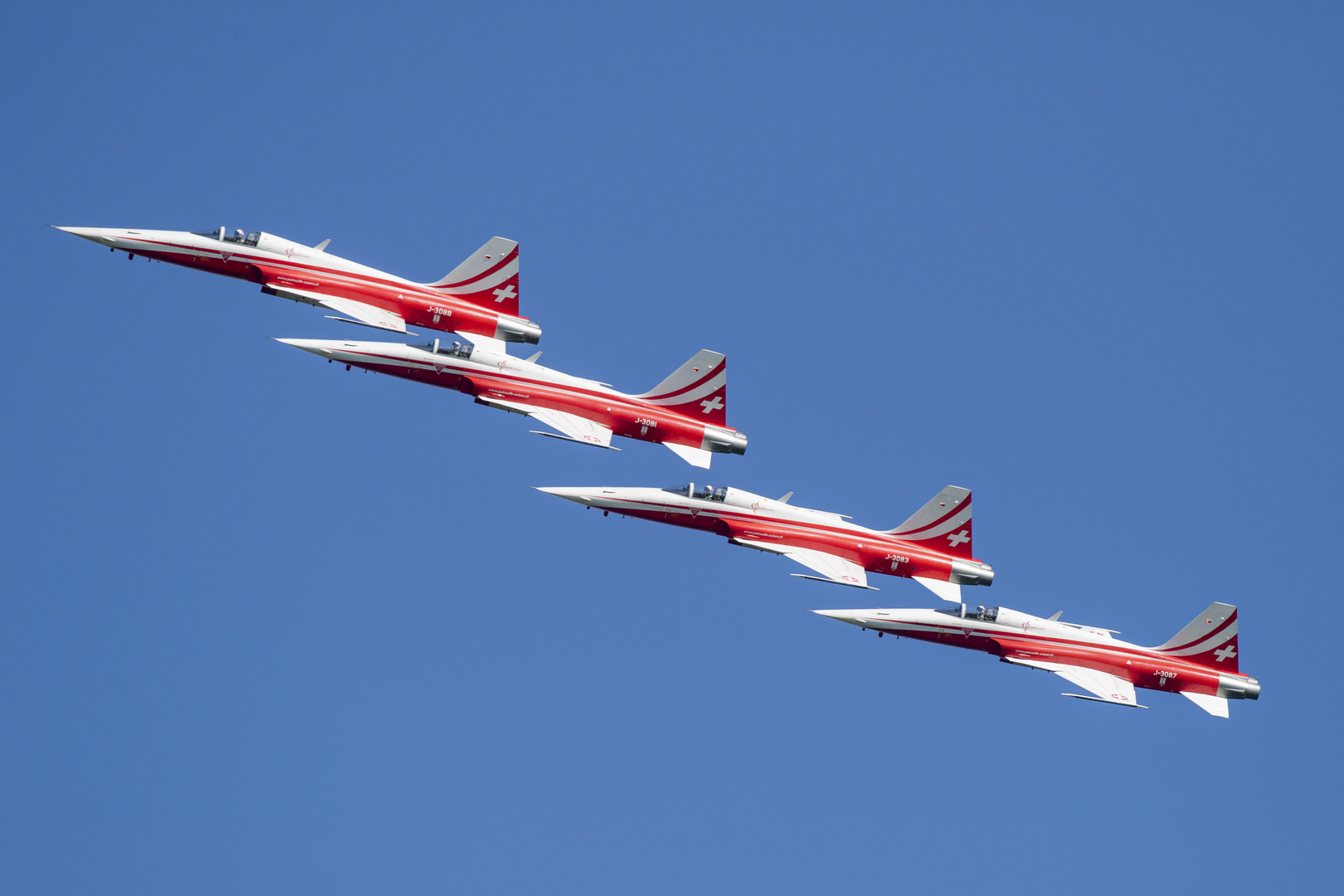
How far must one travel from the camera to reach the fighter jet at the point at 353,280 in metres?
84.7

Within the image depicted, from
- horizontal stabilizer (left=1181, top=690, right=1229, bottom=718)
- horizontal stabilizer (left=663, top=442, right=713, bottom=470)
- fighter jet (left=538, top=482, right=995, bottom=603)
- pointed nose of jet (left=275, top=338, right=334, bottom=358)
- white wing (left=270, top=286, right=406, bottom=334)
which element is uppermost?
white wing (left=270, top=286, right=406, bottom=334)

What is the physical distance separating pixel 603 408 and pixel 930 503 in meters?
15.3

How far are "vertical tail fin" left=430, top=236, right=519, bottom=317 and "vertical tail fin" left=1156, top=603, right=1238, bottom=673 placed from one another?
33.2 metres

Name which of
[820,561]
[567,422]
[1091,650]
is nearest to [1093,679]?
[1091,650]

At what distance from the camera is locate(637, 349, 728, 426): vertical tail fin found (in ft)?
283

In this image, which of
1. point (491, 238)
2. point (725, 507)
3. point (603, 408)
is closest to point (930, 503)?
point (725, 507)

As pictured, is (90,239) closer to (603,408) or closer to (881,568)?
(603,408)

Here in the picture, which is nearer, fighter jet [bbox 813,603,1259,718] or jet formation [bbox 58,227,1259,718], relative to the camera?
jet formation [bbox 58,227,1259,718]

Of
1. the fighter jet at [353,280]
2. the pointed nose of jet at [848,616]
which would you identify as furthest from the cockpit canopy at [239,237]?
the pointed nose of jet at [848,616]

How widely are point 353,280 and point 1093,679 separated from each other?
36.2 metres

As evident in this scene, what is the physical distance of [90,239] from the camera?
84938 millimetres

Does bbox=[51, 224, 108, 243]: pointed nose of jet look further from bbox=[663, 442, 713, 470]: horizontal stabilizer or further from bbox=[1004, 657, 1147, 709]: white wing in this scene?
bbox=[1004, 657, 1147, 709]: white wing

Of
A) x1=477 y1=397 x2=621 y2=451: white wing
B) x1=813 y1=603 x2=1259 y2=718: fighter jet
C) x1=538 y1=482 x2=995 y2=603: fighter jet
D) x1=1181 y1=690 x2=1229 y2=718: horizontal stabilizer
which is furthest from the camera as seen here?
x1=1181 y1=690 x2=1229 y2=718: horizontal stabilizer

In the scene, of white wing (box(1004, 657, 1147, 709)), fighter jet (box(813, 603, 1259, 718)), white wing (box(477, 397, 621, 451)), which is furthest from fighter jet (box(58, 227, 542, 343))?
white wing (box(1004, 657, 1147, 709))
